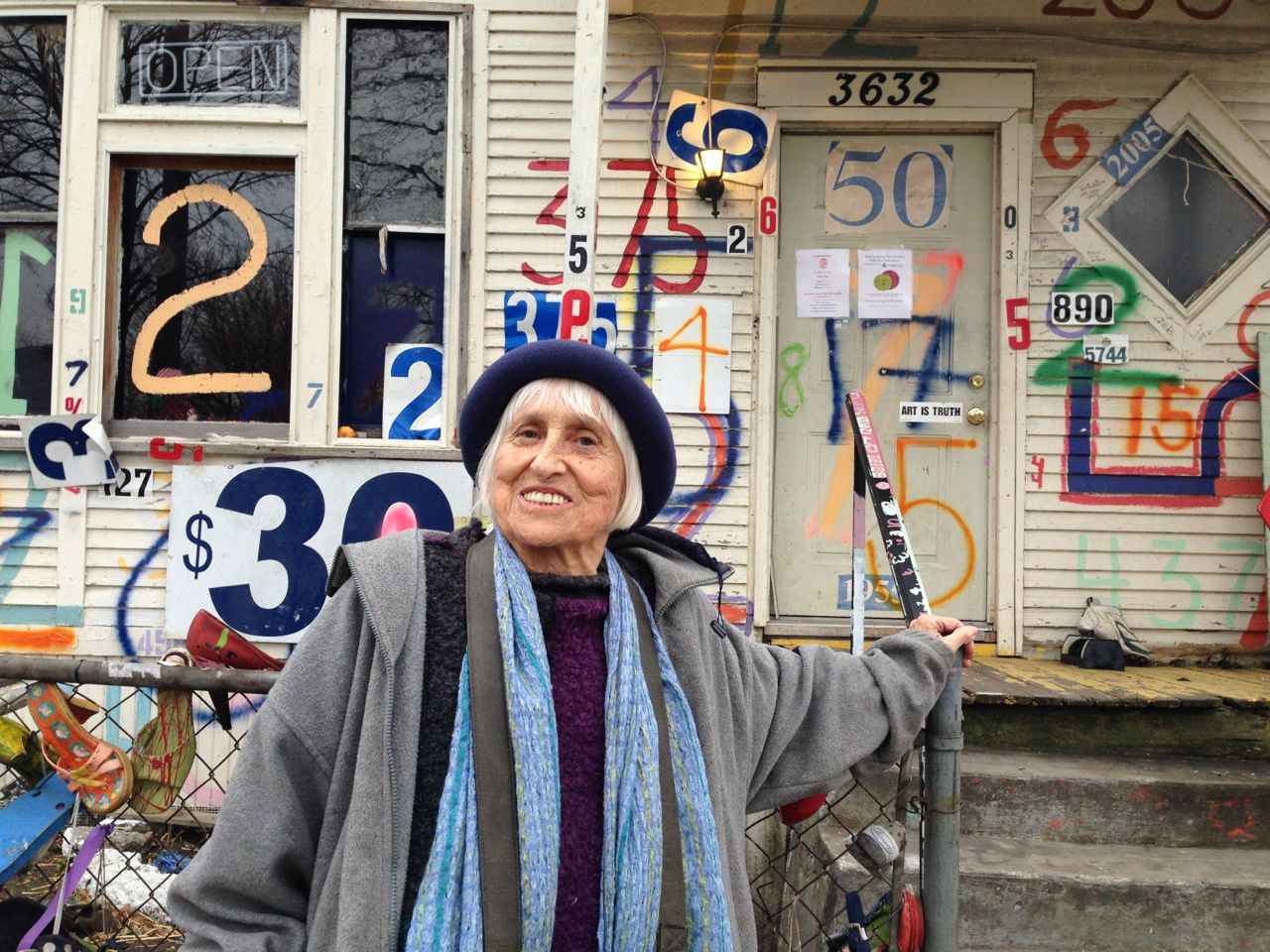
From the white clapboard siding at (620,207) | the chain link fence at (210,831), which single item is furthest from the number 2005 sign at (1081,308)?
the chain link fence at (210,831)

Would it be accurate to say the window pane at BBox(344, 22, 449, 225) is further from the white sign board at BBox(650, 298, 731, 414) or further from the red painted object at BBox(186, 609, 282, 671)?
the red painted object at BBox(186, 609, 282, 671)

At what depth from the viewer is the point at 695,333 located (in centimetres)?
447

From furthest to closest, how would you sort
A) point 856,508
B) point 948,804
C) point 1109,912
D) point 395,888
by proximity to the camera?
point 1109,912 < point 856,508 < point 948,804 < point 395,888

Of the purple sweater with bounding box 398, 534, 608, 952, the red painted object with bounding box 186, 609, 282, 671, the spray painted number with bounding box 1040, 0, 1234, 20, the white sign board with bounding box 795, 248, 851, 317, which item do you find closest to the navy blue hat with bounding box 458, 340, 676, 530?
the purple sweater with bounding box 398, 534, 608, 952

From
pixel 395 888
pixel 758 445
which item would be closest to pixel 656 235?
pixel 758 445

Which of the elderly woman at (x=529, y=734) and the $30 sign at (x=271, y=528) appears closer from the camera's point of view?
the elderly woman at (x=529, y=734)

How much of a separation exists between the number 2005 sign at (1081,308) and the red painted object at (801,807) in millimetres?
3473

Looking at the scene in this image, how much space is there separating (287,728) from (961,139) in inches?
176

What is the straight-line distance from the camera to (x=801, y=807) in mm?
1745

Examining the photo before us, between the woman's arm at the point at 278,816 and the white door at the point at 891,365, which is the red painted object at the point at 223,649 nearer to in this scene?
the woman's arm at the point at 278,816

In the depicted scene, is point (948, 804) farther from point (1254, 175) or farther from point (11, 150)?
point (11, 150)

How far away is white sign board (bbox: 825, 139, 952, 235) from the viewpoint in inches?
180

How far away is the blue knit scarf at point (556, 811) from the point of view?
1208mm

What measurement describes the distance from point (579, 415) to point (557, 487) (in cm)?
13
